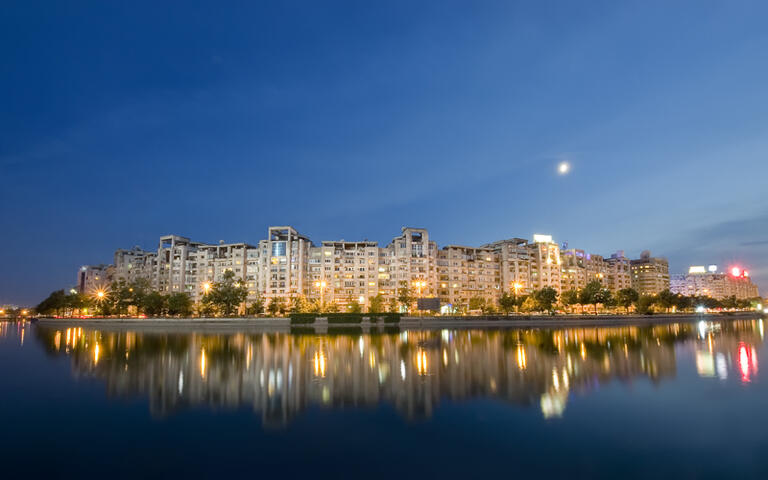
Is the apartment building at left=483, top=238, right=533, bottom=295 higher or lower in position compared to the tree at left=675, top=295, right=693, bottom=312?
higher

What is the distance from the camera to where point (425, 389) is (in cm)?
1959

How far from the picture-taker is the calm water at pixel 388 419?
438 inches

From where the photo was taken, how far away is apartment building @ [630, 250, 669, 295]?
623 feet

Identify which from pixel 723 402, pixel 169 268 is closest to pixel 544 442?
pixel 723 402

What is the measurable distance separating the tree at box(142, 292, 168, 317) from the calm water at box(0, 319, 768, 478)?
227 ft

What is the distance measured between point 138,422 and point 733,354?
41.6 metres

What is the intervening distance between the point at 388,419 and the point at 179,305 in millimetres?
86156

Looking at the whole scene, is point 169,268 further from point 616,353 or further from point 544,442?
point 544,442

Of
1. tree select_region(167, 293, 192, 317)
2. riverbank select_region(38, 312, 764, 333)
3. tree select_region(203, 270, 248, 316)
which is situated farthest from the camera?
tree select_region(203, 270, 248, 316)

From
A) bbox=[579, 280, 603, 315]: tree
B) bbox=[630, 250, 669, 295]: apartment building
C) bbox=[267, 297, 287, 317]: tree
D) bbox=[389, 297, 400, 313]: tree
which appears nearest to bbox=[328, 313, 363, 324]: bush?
bbox=[267, 297, 287, 317]: tree

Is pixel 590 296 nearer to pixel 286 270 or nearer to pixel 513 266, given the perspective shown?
pixel 513 266

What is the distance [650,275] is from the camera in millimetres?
191000

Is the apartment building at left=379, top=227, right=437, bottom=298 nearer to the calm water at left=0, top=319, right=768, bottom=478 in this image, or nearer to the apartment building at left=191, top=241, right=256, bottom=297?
the apartment building at left=191, top=241, right=256, bottom=297

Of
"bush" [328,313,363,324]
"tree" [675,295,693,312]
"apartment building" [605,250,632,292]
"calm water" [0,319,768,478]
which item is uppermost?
"apartment building" [605,250,632,292]
